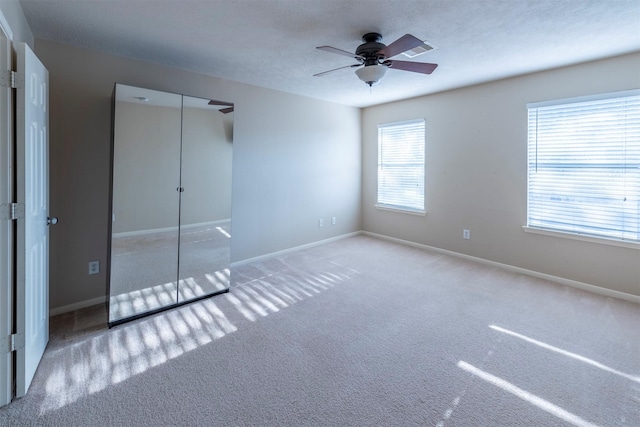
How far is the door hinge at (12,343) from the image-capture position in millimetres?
1624

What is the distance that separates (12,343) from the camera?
167 centimetres

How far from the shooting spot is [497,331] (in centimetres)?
246

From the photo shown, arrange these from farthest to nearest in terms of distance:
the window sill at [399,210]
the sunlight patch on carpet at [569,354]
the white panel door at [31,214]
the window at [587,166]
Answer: the window sill at [399,210] < the window at [587,166] < the sunlight patch on carpet at [569,354] < the white panel door at [31,214]

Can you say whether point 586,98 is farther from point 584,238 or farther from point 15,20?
point 15,20

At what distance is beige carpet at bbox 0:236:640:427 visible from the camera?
1637 millimetres

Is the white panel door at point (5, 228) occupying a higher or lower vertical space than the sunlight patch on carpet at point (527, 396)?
higher

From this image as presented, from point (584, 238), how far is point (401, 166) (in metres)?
2.58

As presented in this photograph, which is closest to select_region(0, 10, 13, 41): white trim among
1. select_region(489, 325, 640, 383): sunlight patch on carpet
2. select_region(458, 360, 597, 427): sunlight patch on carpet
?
select_region(458, 360, 597, 427): sunlight patch on carpet

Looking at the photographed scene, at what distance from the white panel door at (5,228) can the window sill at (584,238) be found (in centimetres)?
469

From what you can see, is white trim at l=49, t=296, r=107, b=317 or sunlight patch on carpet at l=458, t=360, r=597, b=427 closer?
sunlight patch on carpet at l=458, t=360, r=597, b=427

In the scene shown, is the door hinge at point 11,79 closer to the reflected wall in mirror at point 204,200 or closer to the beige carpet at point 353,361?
the reflected wall in mirror at point 204,200

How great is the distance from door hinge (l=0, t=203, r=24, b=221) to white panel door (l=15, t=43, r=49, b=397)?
0.03 m

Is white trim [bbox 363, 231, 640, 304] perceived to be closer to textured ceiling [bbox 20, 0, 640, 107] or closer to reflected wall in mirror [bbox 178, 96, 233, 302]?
textured ceiling [bbox 20, 0, 640, 107]

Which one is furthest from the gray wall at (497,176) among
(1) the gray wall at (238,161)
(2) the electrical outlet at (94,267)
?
(2) the electrical outlet at (94,267)
